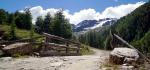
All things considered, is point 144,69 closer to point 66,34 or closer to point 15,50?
point 15,50

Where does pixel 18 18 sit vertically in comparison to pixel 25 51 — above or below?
above

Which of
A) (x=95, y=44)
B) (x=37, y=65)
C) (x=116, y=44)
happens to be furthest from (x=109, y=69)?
(x=95, y=44)

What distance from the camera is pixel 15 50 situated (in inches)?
852

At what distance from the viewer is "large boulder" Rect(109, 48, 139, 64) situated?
13.3 meters

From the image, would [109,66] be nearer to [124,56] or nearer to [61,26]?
[124,56]

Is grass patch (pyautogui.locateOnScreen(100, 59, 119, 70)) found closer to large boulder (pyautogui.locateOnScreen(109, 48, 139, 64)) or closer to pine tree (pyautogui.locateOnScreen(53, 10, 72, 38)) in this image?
large boulder (pyautogui.locateOnScreen(109, 48, 139, 64))

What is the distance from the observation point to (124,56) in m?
13.5

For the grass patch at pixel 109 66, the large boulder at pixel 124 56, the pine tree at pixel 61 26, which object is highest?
the pine tree at pixel 61 26

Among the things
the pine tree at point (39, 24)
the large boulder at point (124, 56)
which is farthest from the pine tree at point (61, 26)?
the large boulder at point (124, 56)

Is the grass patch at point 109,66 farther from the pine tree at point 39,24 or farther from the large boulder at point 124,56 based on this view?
the pine tree at point 39,24

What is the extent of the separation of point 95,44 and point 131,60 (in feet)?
605

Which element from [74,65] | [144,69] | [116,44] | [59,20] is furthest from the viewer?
[59,20]

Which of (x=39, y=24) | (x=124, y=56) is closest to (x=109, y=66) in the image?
(x=124, y=56)

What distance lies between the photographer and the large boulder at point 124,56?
1328cm
